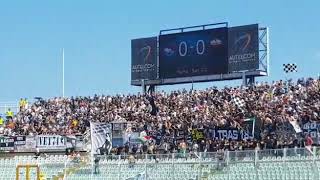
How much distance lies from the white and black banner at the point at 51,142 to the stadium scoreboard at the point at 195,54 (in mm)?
9687

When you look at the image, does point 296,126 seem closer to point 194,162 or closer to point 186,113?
point 186,113

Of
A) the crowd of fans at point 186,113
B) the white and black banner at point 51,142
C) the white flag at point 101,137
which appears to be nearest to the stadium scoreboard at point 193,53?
the crowd of fans at point 186,113

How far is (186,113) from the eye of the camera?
3734 centimetres

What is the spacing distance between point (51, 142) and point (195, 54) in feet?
34.8

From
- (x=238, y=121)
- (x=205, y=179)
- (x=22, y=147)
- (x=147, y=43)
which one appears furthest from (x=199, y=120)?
(x=205, y=179)

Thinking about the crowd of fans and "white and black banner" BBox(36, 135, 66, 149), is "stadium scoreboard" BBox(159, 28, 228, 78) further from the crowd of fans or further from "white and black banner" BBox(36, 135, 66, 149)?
"white and black banner" BBox(36, 135, 66, 149)

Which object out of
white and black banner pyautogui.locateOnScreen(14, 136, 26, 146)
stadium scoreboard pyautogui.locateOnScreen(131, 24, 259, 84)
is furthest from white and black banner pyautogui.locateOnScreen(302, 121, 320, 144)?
white and black banner pyautogui.locateOnScreen(14, 136, 26, 146)

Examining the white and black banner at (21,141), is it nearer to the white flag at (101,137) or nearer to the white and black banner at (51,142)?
the white and black banner at (51,142)

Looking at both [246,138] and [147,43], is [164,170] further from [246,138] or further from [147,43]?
[147,43]

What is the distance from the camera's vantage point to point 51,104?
150ft

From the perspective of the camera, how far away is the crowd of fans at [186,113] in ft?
103

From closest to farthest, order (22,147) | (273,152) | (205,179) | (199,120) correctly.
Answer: (273,152), (205,179), (199,120), (22,147)

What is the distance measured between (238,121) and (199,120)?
2530mm

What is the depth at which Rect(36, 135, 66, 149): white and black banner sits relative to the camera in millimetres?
37344
